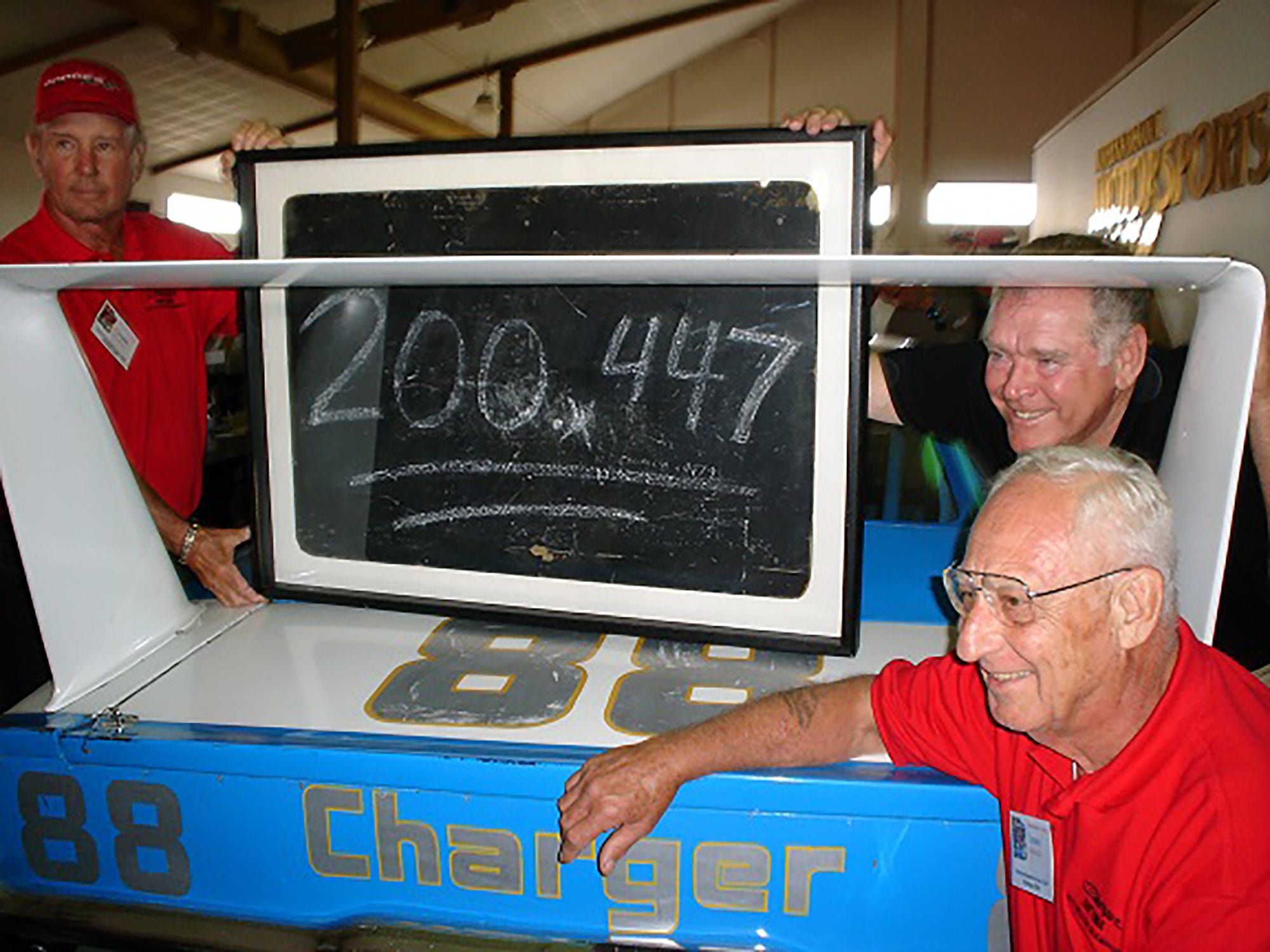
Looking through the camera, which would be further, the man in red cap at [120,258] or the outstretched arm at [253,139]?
the man in red cap at [120,258]

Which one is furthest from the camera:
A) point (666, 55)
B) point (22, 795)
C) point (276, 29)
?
point (666, 55)

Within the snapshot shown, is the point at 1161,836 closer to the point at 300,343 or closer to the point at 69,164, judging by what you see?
the point at 300,343

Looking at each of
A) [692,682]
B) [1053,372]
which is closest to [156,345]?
[692,682]

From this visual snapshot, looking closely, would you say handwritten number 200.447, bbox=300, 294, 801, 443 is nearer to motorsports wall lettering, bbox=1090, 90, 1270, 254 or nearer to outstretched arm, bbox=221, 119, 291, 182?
outstretched arm, bbox=221, 119, 291, 182

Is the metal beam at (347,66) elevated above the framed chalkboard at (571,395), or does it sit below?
above

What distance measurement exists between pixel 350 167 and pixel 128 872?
2.75 ft

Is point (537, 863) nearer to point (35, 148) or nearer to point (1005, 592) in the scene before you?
point (1005, 592)

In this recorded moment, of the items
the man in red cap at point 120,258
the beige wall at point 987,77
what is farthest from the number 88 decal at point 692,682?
the beige wall at point 987,77

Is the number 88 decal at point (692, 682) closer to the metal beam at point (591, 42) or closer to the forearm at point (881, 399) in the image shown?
the forearm at point (881, 399)

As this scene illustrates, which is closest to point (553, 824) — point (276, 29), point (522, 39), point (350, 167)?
point (350, 167)

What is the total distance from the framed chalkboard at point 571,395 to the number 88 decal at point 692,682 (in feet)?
0.17

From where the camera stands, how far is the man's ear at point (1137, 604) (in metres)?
0.87

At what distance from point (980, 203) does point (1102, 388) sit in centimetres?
972

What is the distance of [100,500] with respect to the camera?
1.21 meters
